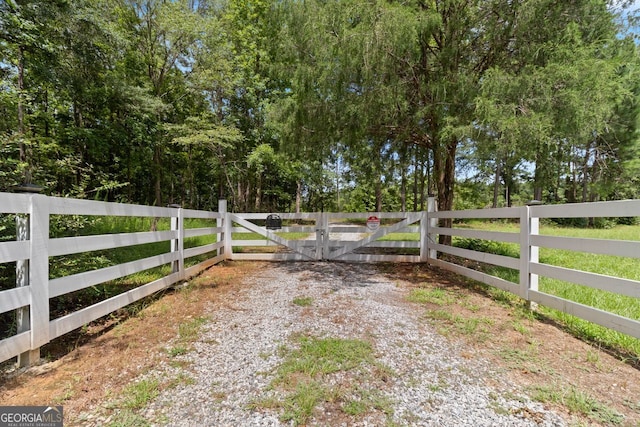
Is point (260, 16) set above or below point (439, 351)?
above

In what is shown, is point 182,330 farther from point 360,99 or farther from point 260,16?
point 260,16

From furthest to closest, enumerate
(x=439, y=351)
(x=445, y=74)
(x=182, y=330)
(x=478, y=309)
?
(x=445, y=74)
(x=478, y=309)
(x=182, y=330)
(x=439, y=351)

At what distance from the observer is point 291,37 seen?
209 inches

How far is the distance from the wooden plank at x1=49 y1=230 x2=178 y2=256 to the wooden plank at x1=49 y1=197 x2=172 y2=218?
24cm

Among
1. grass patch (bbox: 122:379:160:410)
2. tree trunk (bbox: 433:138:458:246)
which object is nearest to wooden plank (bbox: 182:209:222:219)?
grass patch (bbox: 122:379:160:410)

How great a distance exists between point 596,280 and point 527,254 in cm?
86

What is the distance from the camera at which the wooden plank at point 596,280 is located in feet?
7.70

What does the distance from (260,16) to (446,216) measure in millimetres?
14903

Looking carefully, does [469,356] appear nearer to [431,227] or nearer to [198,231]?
[431,227]

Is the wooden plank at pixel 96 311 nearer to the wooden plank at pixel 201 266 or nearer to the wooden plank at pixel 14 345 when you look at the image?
the wooden plank at pixel 14 345

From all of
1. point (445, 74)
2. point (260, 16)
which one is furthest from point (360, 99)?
point (260, 16)

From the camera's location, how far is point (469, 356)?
93.9 inches

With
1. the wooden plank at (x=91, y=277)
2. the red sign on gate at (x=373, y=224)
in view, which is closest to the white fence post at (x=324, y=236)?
the red sign on gate at (x=373, y=224)

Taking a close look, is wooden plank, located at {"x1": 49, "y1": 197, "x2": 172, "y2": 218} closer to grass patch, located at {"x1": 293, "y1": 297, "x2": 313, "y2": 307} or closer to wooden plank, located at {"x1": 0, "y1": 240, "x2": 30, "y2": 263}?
wooden plank, located at {"x1": 0, "y1": 240, "x2": 30, "y2": 263}
